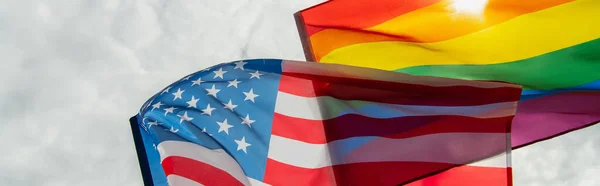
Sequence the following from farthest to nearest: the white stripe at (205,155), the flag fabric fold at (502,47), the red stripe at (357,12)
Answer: the red stripe at (357,12) < the flag fabric fold at (502,47) < the white stripe at (205,155)

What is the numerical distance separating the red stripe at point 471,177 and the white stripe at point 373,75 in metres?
1.02

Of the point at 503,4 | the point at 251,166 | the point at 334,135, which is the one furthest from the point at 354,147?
the point at 503,4

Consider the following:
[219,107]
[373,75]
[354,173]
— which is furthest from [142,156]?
[373,75]

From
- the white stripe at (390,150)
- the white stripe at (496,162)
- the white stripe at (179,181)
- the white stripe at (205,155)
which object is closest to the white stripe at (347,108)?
the white stripe at (390,150)

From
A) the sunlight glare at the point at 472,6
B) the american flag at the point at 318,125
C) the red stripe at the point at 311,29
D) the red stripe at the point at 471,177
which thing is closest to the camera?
the red stripe at the point at 471,177

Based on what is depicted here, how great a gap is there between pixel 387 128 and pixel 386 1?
6.31 feet

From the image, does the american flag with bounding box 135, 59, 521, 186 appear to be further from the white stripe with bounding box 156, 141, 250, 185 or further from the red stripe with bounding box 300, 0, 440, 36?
the red stripe with bounding box 300, 0, 440, 36

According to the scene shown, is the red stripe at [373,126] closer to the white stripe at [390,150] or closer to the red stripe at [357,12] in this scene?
the white stripe at [390,150]

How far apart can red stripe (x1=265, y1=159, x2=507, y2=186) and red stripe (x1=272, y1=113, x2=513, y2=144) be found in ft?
1.32

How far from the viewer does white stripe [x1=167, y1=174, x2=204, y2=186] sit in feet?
29.3

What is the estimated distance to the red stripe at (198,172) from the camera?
9.05m

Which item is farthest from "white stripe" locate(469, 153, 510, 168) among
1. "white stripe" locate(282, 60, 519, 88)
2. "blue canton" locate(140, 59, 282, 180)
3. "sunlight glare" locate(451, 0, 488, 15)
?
"blue canton" locate(140, 59, 282, 180)

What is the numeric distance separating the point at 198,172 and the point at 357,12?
3045 mm

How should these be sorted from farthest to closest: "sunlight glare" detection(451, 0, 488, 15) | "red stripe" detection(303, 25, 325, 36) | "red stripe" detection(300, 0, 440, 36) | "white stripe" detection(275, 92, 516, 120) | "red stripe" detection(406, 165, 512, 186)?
"red stripe" detection(303, 25, 325, 36) → "red stripe" detection(300, 0, 440, 36) → "sunlight glare" detection(451, 0, 488, 15) → "white stripe" detection(275, 92, 516, 120) → "red stripe" detection(406, 165, 512, 186)
